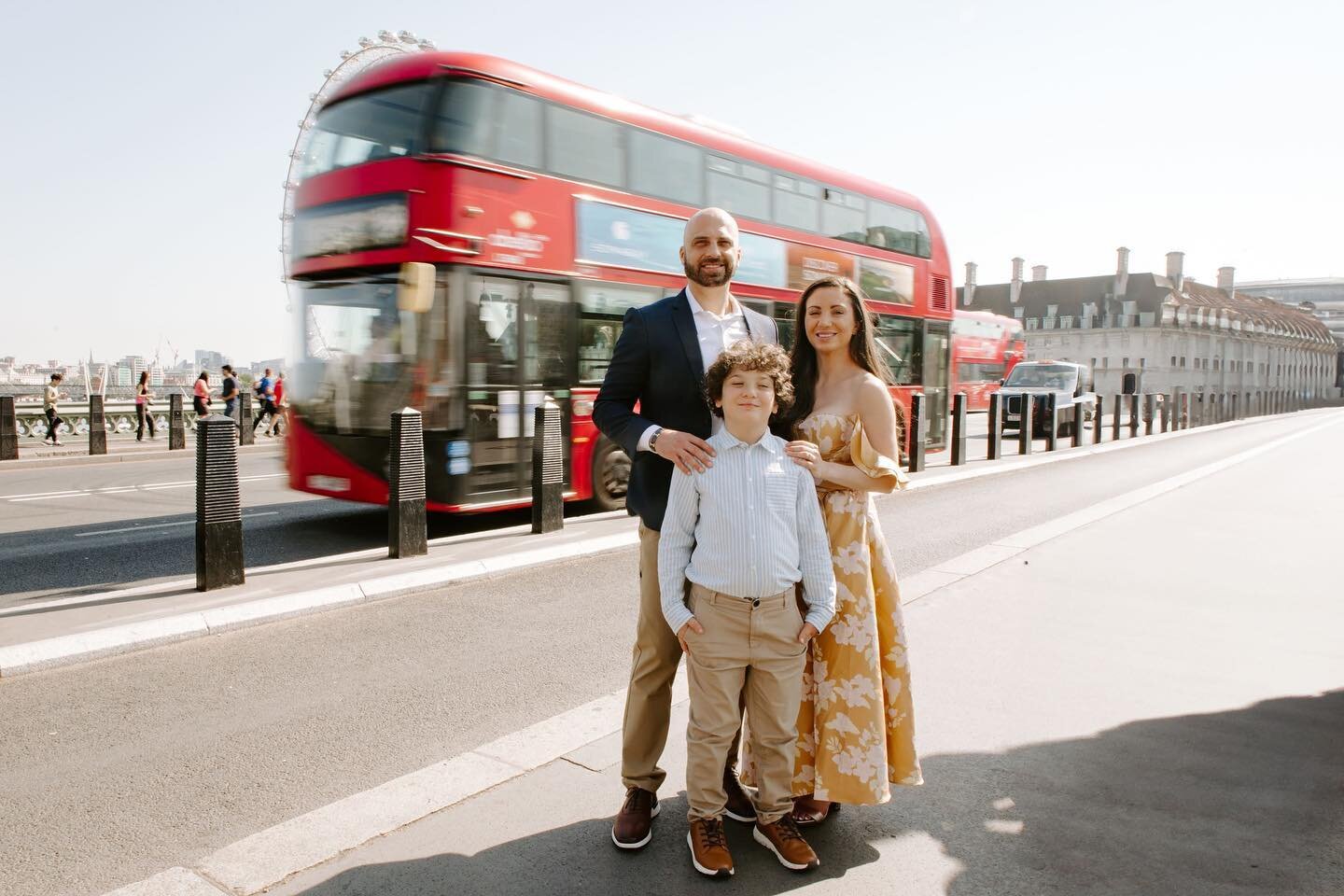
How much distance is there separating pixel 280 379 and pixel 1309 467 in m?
21.3

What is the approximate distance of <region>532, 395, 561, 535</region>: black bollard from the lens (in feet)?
25.6

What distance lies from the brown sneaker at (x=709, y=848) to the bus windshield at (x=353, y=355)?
585 centimetres

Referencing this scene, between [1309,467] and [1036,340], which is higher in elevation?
[1036,340]

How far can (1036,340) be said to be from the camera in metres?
91.2

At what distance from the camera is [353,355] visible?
8062mm

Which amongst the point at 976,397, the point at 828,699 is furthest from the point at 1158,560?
the point at 976,397

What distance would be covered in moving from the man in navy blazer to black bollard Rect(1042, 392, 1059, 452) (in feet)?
54.3

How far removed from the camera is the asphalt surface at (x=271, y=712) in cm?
284

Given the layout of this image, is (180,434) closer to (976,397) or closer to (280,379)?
(280,379)

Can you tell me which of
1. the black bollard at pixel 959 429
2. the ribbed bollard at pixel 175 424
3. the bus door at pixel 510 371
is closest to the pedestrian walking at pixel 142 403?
the ribbed bollard at pixel 175 424

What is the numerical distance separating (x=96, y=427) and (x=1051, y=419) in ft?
60.0

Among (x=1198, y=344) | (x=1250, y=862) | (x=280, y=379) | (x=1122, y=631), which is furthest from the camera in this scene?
(x=1198, y=344)

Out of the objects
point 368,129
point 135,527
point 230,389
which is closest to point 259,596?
point 135,527

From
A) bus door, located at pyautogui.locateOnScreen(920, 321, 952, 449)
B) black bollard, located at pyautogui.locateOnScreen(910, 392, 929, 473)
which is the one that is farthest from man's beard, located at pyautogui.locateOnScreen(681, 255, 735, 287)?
bus door, located at pyautogui.locateOnScreen(920, 321, 952, 449)
